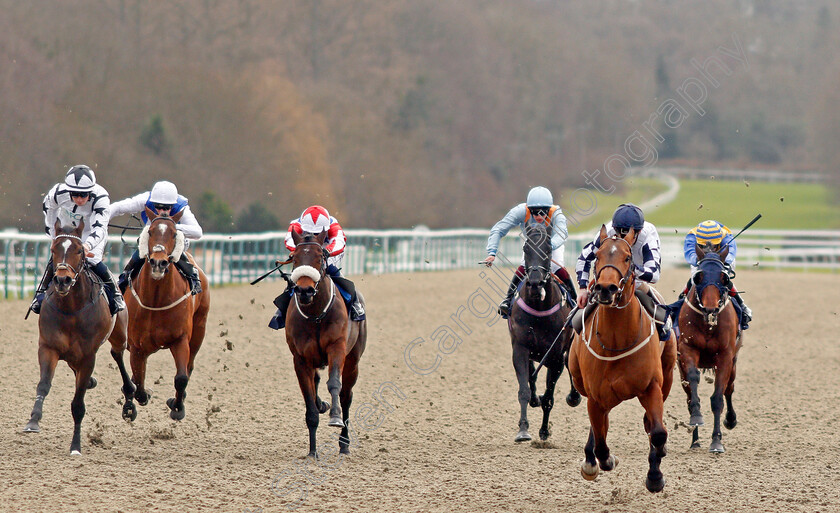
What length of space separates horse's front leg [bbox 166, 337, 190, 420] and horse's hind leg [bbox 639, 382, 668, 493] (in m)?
3.89

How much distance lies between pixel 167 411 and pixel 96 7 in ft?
49.4

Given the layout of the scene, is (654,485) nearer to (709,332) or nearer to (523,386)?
(523,386)

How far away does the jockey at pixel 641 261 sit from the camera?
6.21m

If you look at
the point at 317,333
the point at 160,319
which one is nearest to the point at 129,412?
the point at 160,319

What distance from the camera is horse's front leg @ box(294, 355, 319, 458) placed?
7.62 m

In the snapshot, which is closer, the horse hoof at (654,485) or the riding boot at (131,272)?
the horse hoof at (654,485)

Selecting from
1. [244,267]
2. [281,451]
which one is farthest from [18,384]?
[244,267]

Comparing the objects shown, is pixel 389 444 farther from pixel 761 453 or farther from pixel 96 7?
pixel 96 7

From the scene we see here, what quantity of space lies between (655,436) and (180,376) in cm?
400

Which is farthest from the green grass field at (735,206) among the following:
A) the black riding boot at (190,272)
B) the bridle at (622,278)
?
the bridle at (622,278)

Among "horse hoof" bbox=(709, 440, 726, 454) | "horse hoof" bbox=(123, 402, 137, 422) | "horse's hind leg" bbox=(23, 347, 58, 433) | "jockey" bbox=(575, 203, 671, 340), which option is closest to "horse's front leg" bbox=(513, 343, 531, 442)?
"horse hoof" bbox=(709, 440, 726, 454)

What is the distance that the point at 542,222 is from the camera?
8.78 metres

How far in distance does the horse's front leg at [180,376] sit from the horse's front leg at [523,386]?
8.99ft

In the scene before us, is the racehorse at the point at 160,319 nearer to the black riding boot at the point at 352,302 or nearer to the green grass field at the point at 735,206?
the black riding boot at the point at 352,302
